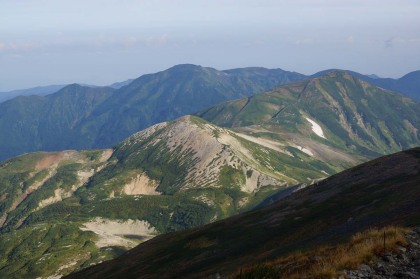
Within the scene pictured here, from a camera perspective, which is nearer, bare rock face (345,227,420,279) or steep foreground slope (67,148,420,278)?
bare rock face (345,227,420,279)

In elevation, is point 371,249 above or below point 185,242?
above

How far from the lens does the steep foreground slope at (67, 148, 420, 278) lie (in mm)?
60750

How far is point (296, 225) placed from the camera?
7856cm

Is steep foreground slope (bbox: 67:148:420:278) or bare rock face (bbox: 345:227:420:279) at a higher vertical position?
bare rock face (bbox: 345:227:420:279)

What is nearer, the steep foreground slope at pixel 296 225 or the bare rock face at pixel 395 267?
the bare rock face at pixel 395 267

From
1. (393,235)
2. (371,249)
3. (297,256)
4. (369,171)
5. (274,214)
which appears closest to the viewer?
(371,249)

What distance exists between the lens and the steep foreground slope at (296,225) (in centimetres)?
6075

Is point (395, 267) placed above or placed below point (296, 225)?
Answer: above

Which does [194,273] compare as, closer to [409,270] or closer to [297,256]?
[297,256]

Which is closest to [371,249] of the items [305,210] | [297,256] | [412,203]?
[297,256]

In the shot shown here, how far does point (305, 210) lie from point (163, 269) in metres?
31.0

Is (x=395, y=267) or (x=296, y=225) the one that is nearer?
(x=395, y=267)

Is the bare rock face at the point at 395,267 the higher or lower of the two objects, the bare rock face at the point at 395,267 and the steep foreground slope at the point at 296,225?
the higher

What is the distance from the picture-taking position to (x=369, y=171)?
347 ft
